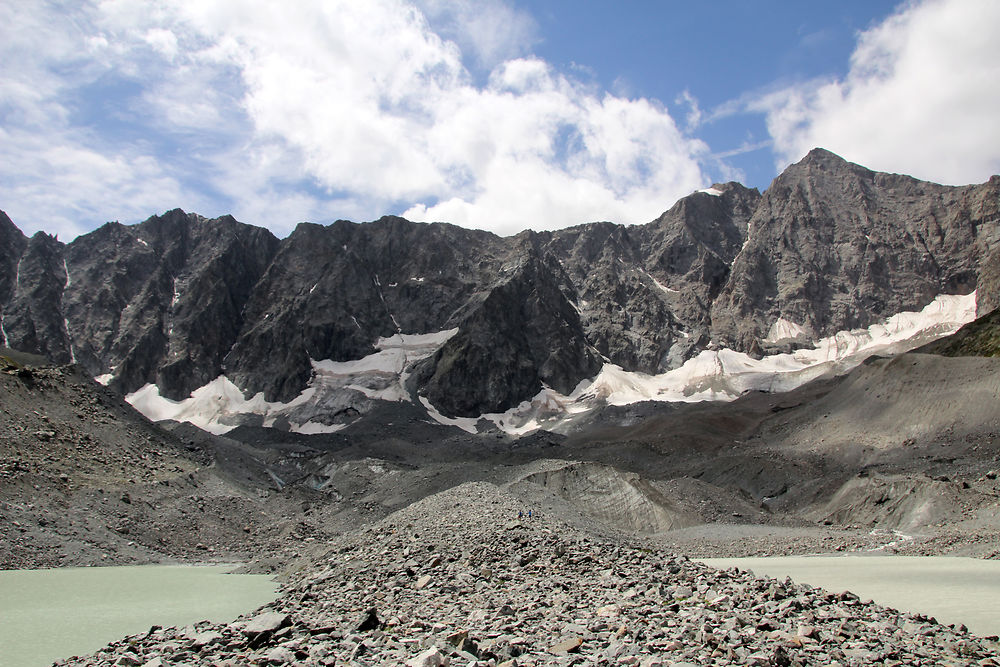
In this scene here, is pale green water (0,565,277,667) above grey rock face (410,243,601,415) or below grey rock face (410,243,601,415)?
below

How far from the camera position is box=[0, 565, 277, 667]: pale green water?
64.2 ft

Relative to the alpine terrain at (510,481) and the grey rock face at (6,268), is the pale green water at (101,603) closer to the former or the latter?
the alpine terrain at (510,481)

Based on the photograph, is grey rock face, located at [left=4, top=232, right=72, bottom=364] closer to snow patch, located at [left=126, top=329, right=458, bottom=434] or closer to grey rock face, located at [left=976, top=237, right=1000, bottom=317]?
snow patch, located at [left=126, top=329, right=458, bottom=434]

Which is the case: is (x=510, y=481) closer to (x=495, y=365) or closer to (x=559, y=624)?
(x=559, y=624)

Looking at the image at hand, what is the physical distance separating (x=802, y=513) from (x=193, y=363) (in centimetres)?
16304

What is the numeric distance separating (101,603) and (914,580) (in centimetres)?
2968

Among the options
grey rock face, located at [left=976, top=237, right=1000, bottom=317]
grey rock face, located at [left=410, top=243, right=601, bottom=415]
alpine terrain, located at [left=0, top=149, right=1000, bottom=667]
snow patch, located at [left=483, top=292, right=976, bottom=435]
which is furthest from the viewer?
grey rock face, located at [left=410, top=243, right=601, bottom=415]

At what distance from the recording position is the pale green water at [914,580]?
18.9 metres

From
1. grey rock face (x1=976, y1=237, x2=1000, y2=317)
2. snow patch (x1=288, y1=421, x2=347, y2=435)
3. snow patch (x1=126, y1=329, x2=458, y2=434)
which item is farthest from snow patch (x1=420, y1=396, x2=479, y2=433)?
grey rock face (x1=976, y1=237, x2=1000, y2=317)

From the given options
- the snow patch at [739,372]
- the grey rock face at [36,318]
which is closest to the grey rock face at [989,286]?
the snow patch at [739,372]

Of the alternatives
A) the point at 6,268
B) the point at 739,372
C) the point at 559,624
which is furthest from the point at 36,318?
the point at 559,624

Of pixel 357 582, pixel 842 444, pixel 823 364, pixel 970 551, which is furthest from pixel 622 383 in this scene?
pixel 357 582

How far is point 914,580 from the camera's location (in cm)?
2758

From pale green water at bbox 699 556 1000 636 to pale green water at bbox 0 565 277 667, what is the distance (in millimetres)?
20346
